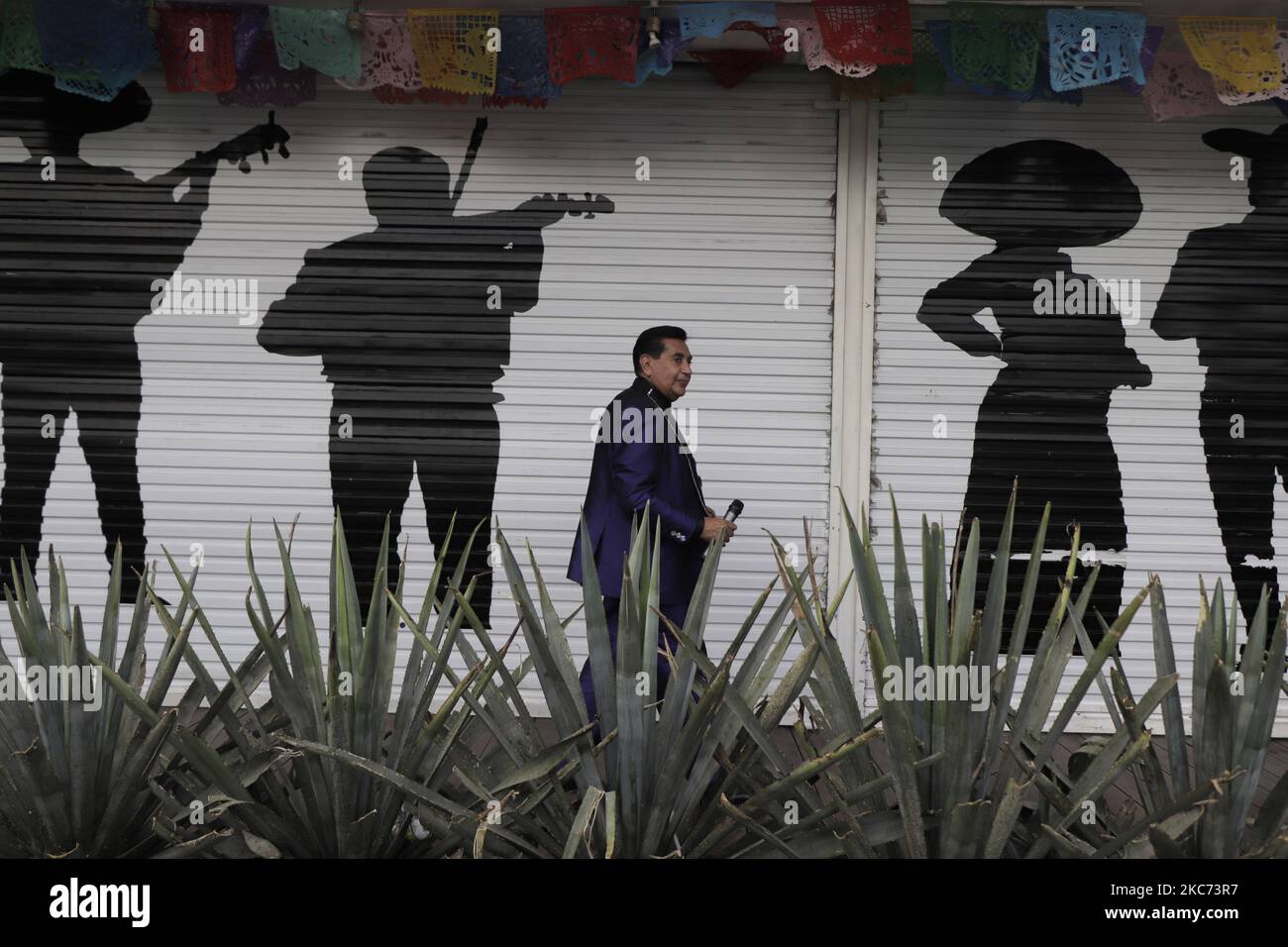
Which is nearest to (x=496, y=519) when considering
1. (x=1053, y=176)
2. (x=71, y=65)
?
(x=71, y=65)

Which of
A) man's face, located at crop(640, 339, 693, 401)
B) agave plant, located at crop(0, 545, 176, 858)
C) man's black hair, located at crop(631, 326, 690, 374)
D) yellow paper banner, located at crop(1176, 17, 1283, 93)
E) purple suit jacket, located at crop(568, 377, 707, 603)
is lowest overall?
agave plant, located at crop(0, 545, 176, 858)

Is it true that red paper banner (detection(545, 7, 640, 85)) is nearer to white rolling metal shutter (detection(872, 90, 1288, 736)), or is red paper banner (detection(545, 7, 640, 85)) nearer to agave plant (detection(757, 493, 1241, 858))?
white rolling metal shutter (detection(872, 90, 1288, 736))

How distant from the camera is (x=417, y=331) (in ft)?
19.2

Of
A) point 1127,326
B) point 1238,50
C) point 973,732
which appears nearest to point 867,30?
point 1238,50

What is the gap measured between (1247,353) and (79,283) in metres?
5.80

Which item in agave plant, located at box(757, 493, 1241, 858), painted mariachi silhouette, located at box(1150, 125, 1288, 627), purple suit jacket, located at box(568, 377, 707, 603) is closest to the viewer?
agave plant, located at box(757, 493, 1241, 858)

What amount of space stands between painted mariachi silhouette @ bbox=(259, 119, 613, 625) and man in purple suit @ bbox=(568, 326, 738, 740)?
53.9 inches

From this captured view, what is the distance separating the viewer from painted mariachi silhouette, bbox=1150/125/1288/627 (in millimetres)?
5746

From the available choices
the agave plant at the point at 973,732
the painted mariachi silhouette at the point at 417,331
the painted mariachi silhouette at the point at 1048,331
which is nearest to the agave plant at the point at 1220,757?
the agave plant at the point at 973,732

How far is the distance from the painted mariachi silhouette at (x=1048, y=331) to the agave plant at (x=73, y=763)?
13.8 feet

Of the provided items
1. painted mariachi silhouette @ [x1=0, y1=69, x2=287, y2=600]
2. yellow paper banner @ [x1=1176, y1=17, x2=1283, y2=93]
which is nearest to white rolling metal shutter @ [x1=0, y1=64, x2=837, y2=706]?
painted mariachi silhouette @ [x1=0, y1=69, x2=287, y2=600]

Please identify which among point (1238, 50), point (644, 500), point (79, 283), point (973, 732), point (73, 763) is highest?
point (1238, 50)

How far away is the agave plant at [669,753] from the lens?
8.59 feet

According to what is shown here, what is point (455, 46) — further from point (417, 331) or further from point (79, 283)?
point (79, 283)
